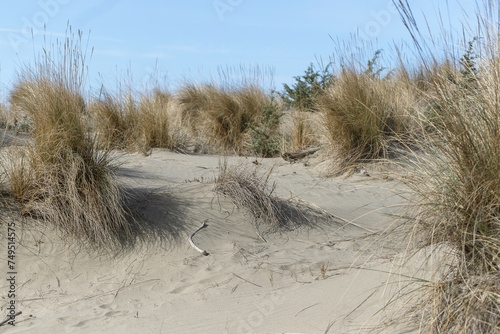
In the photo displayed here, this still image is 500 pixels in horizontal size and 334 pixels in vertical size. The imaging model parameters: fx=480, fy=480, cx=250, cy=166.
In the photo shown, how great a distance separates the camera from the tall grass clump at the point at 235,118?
1064 centimetres

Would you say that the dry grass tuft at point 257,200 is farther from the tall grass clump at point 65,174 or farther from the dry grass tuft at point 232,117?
the dry grass tuft at point 232,117

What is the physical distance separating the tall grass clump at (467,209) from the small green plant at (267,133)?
21.9ft

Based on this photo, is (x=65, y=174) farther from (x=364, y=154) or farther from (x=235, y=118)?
(x=235, y=118)

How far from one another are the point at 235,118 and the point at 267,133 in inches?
50.7

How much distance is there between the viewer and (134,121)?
9.38 metres

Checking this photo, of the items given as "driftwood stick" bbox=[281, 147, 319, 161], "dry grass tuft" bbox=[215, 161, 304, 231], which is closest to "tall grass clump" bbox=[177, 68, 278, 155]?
"driftwood stick" bbox=[281, 147, 319, 161]

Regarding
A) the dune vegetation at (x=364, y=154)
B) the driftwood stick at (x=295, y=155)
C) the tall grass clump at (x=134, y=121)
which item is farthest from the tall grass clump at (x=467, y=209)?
the tall grass clump at (x=134, y=121)

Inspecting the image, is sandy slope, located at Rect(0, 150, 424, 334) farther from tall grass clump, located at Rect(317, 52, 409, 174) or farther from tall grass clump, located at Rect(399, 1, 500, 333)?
tall grass clump, located at Rect(317, 52, 409, 174)

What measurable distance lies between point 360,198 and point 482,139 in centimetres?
366

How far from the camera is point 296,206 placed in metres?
5.51

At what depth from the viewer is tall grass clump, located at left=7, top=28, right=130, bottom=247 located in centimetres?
450

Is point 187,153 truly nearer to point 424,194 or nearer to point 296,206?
point 296,206

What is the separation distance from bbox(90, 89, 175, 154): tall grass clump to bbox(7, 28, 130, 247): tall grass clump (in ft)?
11.6

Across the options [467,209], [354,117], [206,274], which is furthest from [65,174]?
[354,117]
